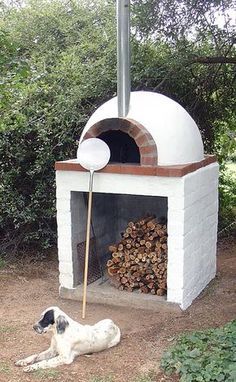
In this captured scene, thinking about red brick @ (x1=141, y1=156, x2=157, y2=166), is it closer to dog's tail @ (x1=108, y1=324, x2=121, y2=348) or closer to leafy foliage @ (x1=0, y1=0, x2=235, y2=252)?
dog's tail @ (x1=108, y1=324, x2=121, y2=348)

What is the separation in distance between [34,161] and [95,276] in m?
2.50

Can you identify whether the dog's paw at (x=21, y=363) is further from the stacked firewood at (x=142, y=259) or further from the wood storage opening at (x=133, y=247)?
the stacked firewood at (x=142, y=259)

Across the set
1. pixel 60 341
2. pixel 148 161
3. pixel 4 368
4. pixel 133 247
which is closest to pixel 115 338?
pixel 60 341

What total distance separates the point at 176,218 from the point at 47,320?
1.88m

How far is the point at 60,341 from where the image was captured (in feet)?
14.4

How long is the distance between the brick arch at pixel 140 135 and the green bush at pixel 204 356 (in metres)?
1.95

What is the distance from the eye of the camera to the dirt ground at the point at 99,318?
168 inches

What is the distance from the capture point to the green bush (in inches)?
152

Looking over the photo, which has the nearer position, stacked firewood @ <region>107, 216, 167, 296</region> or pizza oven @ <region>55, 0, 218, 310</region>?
pizza oven @ <region>55, 0, 218, 310</region>

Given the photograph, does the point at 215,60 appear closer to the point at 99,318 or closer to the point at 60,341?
the point at 99,318

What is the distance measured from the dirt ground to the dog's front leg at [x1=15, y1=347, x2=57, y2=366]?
0.26 ft

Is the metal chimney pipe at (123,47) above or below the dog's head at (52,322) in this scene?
above

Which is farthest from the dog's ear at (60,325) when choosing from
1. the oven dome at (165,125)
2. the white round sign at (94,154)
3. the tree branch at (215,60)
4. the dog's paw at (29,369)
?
the tree branch at (215,60)

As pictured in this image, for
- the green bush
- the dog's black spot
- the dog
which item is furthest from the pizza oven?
the dog's black spot
